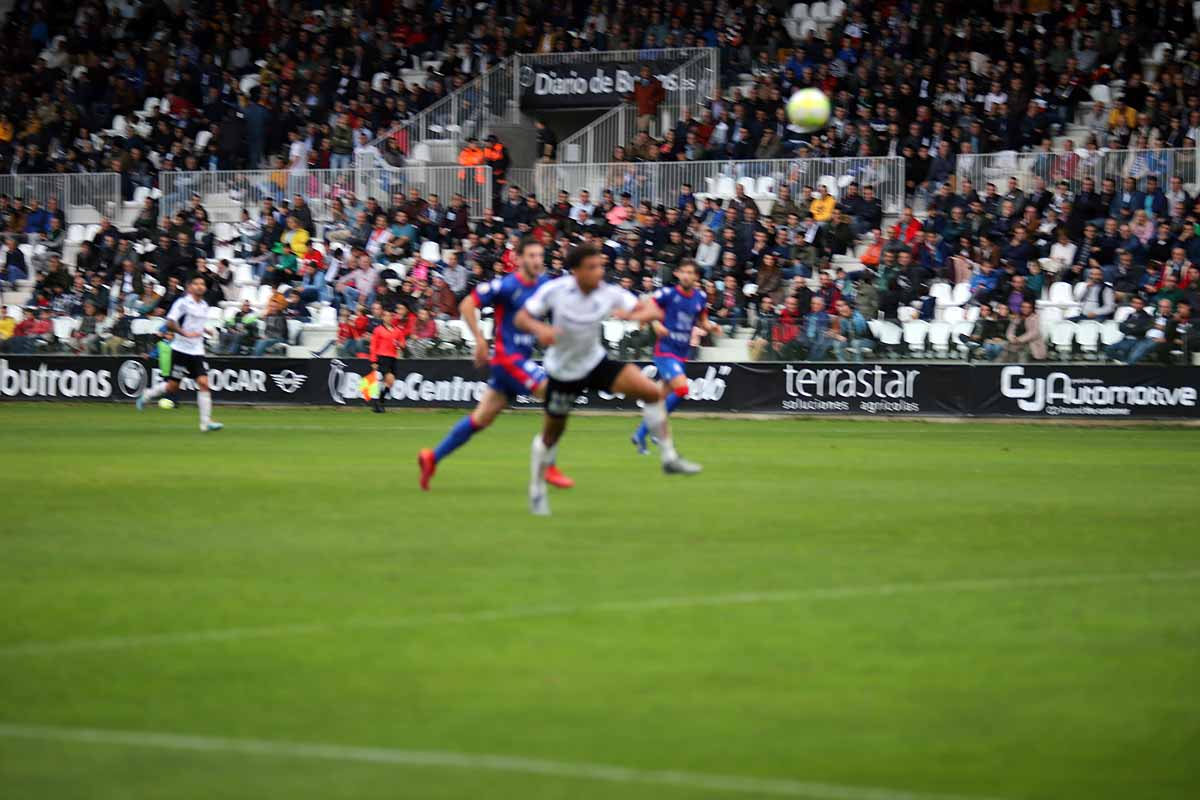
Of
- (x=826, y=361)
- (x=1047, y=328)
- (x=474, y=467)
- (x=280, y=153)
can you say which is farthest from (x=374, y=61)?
(x=474, y=467)

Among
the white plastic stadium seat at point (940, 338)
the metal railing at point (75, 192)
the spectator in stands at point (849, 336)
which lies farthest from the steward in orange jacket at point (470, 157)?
the white plastic stadium seat at point (940, 338)

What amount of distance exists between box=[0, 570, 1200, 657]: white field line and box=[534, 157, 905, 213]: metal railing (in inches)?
987

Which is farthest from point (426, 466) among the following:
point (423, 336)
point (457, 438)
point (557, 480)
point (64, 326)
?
point (64, 326)

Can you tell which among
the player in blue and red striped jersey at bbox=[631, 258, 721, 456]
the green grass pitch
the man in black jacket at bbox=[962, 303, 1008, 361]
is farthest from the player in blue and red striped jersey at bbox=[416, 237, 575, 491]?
the man in black jacket at bbox=[962, 303, 1008, 361]

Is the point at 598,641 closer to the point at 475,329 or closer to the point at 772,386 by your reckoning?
the point at 475,329

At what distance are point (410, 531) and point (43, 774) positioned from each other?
6.25m

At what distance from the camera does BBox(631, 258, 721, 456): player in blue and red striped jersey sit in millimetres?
19547

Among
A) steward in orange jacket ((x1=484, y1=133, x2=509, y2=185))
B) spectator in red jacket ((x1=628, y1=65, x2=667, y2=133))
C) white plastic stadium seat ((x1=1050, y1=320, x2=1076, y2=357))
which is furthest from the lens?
steward in orange jacket ((x1=484, y1=133, x2=509, y2=185))

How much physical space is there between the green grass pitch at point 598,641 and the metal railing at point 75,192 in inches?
1117

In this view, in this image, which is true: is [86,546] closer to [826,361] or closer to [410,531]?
[410,531]

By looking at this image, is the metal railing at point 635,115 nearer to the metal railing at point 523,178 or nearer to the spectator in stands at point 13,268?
the metal railing at point 523,178

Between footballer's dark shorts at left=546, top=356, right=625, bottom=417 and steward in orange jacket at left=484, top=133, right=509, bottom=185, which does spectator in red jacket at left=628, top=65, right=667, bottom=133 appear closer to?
steward in orange jacket at left=484, top=133, right=509, bottom=185

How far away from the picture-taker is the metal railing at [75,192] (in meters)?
42.1

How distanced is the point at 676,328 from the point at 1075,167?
15177 mm
